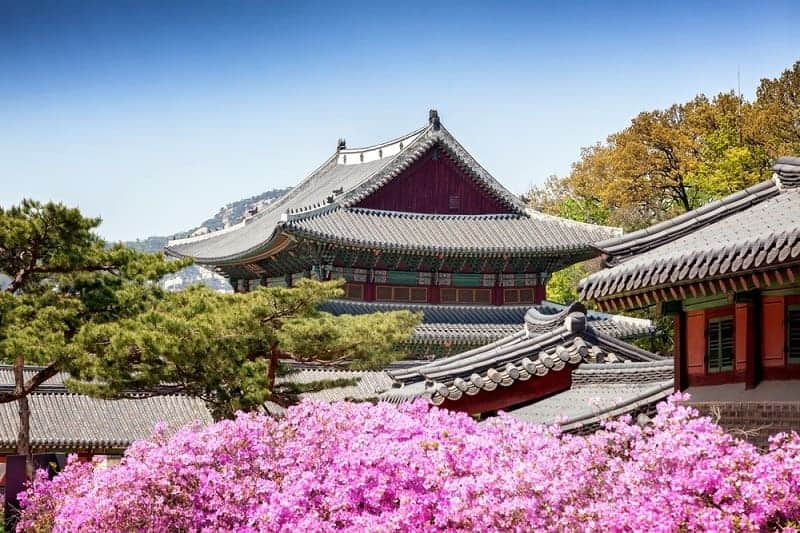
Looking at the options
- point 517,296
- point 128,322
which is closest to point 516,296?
point 517,296

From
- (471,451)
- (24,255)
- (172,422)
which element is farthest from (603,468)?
(172,422)

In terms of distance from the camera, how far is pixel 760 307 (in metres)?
12.7

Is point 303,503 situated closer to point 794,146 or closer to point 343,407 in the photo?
point 343,407

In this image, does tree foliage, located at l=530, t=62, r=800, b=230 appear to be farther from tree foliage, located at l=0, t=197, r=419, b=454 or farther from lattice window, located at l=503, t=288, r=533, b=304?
tree foliage, located at l=0, t=197, r=419, b=454

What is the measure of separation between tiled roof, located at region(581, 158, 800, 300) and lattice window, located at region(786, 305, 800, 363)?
846 mm

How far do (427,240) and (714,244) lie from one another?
2478 centimetres

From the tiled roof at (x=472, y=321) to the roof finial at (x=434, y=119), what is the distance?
18.6 ft

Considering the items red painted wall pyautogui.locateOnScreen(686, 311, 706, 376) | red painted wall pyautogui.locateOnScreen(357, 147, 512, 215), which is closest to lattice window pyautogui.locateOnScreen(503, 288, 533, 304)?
red painted wall pyautogui.locateOnScreen(357, 147, 512, 215)

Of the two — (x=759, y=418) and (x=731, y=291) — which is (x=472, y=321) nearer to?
(x=731, y=291)

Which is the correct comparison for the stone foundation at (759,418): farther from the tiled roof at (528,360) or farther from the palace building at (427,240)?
the palace building at (427,240)

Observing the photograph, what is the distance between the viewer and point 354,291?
3681 centimetres

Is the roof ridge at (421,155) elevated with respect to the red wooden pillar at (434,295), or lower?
elevated

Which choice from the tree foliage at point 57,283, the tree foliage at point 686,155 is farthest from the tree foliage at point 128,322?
the tree foliage at point 686,155

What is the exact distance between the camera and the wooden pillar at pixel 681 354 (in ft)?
46.9
